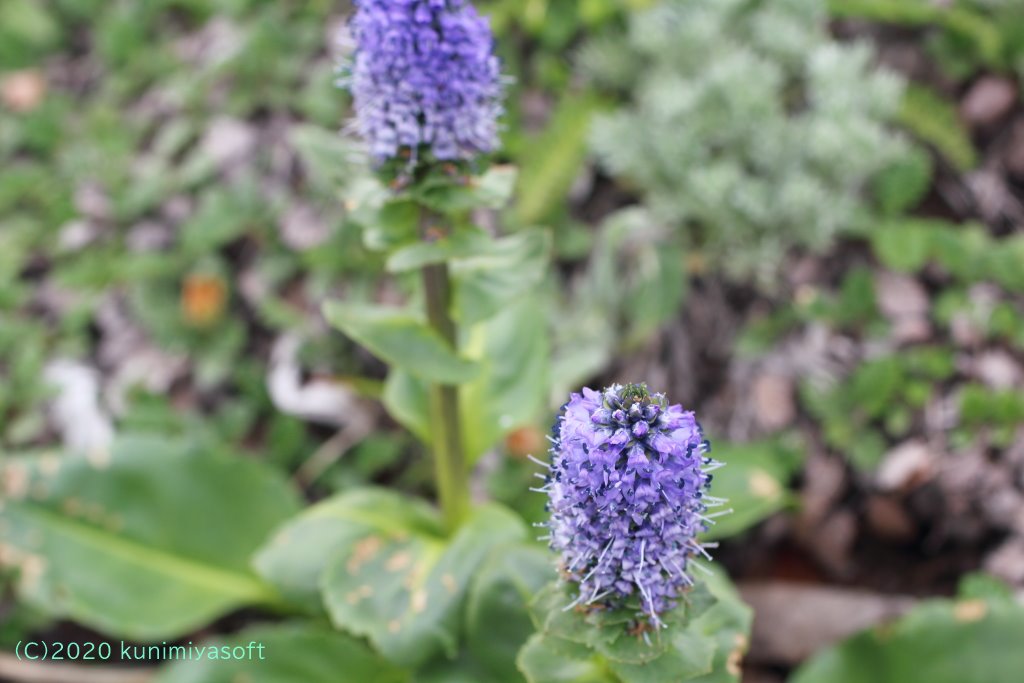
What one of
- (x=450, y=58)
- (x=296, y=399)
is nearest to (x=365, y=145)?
(x=450, y=58)

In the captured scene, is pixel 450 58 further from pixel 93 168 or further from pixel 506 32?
Result: pixel 93 168

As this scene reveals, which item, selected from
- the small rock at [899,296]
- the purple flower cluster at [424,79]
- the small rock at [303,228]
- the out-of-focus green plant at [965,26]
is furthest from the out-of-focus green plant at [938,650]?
the small rock at [303,228]

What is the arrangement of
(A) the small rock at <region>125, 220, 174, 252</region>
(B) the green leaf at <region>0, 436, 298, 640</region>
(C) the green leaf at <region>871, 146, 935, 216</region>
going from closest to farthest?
(B) the green leaf at <region>0, 436, 298, 640</region>
(C) the green leaf at <region>871, 146, 935, 216</region>
(A) the small rock at <region>125, 220, 174, 252</region>

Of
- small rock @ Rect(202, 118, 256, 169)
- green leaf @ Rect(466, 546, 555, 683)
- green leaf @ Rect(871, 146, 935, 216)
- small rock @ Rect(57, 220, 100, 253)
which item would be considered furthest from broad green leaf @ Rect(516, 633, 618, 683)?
small rock @ Rect(57, 220, 100, 253)

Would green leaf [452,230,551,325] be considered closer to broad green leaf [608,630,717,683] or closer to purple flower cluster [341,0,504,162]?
purple flower cluster [341,0,504,162]

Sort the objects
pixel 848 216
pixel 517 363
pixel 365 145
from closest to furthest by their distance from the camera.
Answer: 1. pixel 365 145
2. pixel 517 363
3. pixel 848 216

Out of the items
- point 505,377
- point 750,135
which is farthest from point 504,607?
point 750,135
